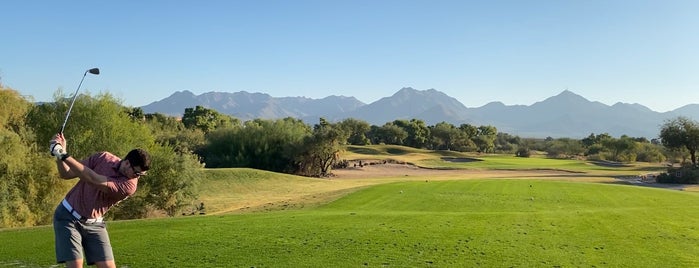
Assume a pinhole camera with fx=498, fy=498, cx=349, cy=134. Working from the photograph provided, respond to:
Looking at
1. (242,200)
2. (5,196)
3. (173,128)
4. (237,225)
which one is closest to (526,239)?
(237,225)

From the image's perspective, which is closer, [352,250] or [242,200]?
[352,250]

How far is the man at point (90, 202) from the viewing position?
21.6ft

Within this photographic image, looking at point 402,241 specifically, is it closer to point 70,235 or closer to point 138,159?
point 138,159

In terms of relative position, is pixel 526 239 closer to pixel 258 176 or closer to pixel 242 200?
pixel 242 200

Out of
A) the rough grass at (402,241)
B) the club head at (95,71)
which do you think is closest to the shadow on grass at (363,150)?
the rough grass at (402,241)

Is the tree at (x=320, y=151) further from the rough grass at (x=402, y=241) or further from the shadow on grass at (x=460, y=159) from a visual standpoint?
the rough grass at (x=402, y=241)

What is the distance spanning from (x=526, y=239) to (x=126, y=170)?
442 inches

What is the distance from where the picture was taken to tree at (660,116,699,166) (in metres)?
68.1

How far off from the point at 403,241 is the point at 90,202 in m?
8.58

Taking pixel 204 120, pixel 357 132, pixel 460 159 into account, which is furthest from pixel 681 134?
pixel 204 120

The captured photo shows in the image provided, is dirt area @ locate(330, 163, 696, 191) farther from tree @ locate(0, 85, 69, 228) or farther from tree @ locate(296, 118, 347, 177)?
tree @ locate(0, 85, 69, 228)

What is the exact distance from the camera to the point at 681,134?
227 feet

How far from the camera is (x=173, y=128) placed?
90688 millimetres

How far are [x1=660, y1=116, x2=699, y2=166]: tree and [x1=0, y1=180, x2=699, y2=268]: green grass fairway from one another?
5665 centimetres
